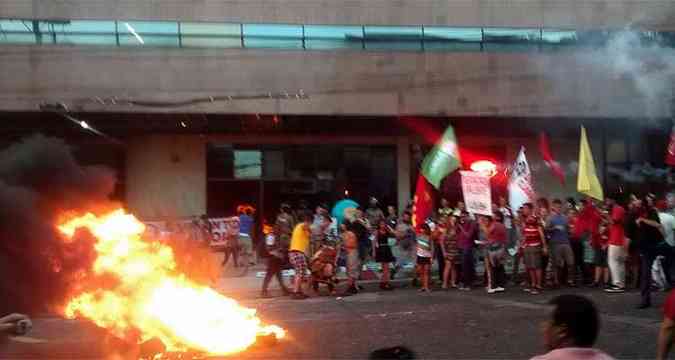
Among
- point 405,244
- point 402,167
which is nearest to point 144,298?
point 405,244

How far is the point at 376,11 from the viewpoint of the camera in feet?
63.4

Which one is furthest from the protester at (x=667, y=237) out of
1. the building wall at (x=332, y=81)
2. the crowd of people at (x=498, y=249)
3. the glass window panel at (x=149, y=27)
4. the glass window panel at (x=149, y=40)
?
the glass window panel at (x=149, y=27)

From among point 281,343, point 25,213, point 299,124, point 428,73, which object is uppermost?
point 428,73

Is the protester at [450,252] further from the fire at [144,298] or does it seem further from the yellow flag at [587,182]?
the fire at [144,298]

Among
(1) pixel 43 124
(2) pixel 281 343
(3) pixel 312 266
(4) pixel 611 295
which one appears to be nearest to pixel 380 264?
(3) pixel 312 266

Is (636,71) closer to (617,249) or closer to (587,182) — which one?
(587,182)

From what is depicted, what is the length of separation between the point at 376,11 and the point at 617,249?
982 cm

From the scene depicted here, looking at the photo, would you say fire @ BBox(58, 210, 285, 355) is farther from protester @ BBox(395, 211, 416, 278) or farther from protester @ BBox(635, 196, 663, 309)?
protester @ BBox(395, 211, 416, 278)

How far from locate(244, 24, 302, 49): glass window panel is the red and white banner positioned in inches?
277

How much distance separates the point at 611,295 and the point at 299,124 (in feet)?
33.5

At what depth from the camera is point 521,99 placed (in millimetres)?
19344

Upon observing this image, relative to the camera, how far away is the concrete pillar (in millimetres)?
20953

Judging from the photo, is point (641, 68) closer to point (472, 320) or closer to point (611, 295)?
point (611, 295)

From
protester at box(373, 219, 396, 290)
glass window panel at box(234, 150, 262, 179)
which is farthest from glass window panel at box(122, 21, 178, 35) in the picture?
protester at box(373, 219, 396, 290)
